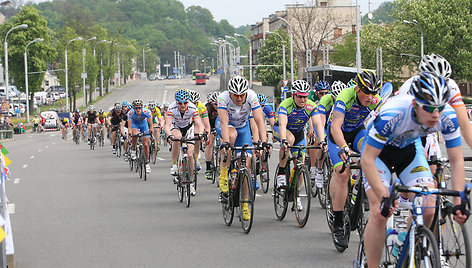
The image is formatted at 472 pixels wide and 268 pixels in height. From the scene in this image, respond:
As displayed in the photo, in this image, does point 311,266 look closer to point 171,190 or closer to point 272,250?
point 272,250

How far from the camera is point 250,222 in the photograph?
9.95 m

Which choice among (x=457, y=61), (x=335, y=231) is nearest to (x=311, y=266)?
(x=335, y=231)

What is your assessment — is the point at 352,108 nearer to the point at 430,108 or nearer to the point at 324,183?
the point at 324,183

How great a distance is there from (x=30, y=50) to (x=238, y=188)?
8358 centimetres

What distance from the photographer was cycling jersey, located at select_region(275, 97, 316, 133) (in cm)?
1230

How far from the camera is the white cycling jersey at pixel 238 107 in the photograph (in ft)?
36.2

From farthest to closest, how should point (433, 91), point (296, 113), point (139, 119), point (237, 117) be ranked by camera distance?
1. point (139, 119)
2. point (296, 113)
3. point (237, 117)
4. point (433, 91)

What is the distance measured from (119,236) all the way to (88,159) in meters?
17.6

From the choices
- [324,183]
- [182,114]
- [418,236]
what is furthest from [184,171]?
[418,236]

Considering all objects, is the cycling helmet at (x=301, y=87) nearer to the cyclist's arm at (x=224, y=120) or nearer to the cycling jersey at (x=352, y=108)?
the cyclist's arm at (x=224, y=120)

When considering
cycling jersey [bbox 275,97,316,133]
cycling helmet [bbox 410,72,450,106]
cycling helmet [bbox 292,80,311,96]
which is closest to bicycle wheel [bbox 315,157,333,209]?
cycling jersey [bbox 275,97,316,133]

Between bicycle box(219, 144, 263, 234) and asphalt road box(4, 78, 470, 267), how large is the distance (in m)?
0.18

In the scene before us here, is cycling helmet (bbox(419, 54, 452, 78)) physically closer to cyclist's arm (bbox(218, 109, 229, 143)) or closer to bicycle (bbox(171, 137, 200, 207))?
cyclist's arm (bbox(218, 109, 229, 143))

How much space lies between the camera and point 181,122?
14953mm
